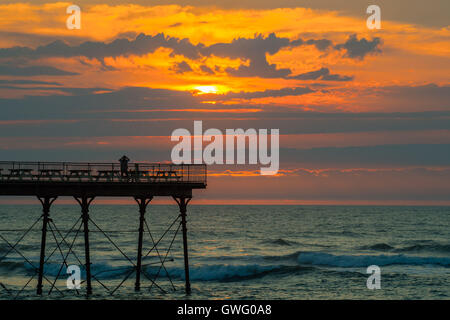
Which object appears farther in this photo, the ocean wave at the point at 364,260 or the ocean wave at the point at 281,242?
the ocean wave at the point at 281,242

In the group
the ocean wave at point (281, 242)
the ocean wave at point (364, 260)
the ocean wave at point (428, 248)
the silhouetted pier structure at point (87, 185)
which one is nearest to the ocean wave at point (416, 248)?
the ocean wave at point (428, 248)

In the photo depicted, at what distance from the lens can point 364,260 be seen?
7956cm

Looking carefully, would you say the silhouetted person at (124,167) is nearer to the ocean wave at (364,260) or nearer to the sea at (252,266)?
the sea at (252,266)

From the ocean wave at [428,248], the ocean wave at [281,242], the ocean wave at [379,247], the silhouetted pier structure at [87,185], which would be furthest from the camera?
Result: the ocean wave at [281,242]

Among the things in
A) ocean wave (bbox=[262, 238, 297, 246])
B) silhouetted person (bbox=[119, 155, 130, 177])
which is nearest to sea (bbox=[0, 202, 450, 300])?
ocean wave (bbox=[262, 238, 297, 246])

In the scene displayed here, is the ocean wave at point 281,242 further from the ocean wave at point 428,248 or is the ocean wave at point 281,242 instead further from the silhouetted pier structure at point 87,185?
the silhouetted pier structure at point 87,185

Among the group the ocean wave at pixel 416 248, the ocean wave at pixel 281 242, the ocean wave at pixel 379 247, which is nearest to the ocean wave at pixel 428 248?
the ocean wave at pixel 416 248

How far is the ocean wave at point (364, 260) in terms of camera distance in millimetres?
77688

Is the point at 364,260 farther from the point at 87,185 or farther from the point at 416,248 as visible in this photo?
the point at 87,185

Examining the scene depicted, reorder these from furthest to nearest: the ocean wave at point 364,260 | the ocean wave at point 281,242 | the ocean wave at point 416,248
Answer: the ocean wave at point 281,242 < the ocean wave at point 416,248 < the ocean wave at point 364,260

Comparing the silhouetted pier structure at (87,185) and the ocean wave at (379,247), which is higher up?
the silhouetted pier structure at (87,185)
